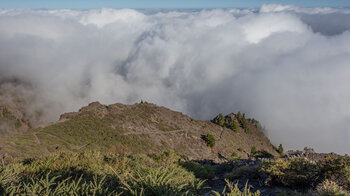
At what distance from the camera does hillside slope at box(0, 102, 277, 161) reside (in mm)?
25766

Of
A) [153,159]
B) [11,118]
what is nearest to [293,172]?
[153,159]

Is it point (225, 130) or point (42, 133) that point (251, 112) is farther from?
point (42, 133)

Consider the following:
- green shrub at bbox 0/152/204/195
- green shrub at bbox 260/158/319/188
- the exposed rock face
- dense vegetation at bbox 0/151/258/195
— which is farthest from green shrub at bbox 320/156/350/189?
the exposed rock face

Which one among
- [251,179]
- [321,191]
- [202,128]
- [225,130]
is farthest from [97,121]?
[321,191]

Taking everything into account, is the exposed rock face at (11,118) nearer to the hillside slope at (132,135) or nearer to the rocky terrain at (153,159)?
the hillside slope at (132,135)

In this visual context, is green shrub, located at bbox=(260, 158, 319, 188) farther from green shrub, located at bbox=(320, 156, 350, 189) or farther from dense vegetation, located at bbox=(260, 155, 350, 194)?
green shrub, located at bbox=(320, 156, 350, 189)

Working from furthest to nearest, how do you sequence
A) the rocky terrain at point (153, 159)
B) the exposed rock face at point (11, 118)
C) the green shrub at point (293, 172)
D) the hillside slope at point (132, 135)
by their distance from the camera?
the exposed rock face at point (11, 118) < the hillside slope at point (132, 135) < the green shrub at point (293, 172) < the rocky terrain at point (153, 159)

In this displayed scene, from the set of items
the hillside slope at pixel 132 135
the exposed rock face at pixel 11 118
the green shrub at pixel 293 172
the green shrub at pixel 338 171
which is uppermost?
→ the green shrub at pixel 338 171

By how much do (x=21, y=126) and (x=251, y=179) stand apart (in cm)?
8896

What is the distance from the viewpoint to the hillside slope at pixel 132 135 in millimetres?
25766

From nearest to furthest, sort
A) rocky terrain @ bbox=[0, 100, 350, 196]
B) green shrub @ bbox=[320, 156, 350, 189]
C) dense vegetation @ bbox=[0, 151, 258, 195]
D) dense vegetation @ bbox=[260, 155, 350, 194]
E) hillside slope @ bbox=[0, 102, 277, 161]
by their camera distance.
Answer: dense vegetation @ bbox=[0, 151, 258, 195], rocky terrain @ bbox=[0, 100, 350, 196], green shrub @ bbox=[320, 156, 350, 189], dense vegetation @ bbox=[260, 155, 350, 194], hillside slope @ bbox=[0, 102, 277, 161]

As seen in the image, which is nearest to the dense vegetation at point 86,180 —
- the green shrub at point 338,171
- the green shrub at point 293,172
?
the green shrub at point 293,172

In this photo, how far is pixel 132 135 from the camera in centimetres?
3148

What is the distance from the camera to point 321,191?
5.47 m
